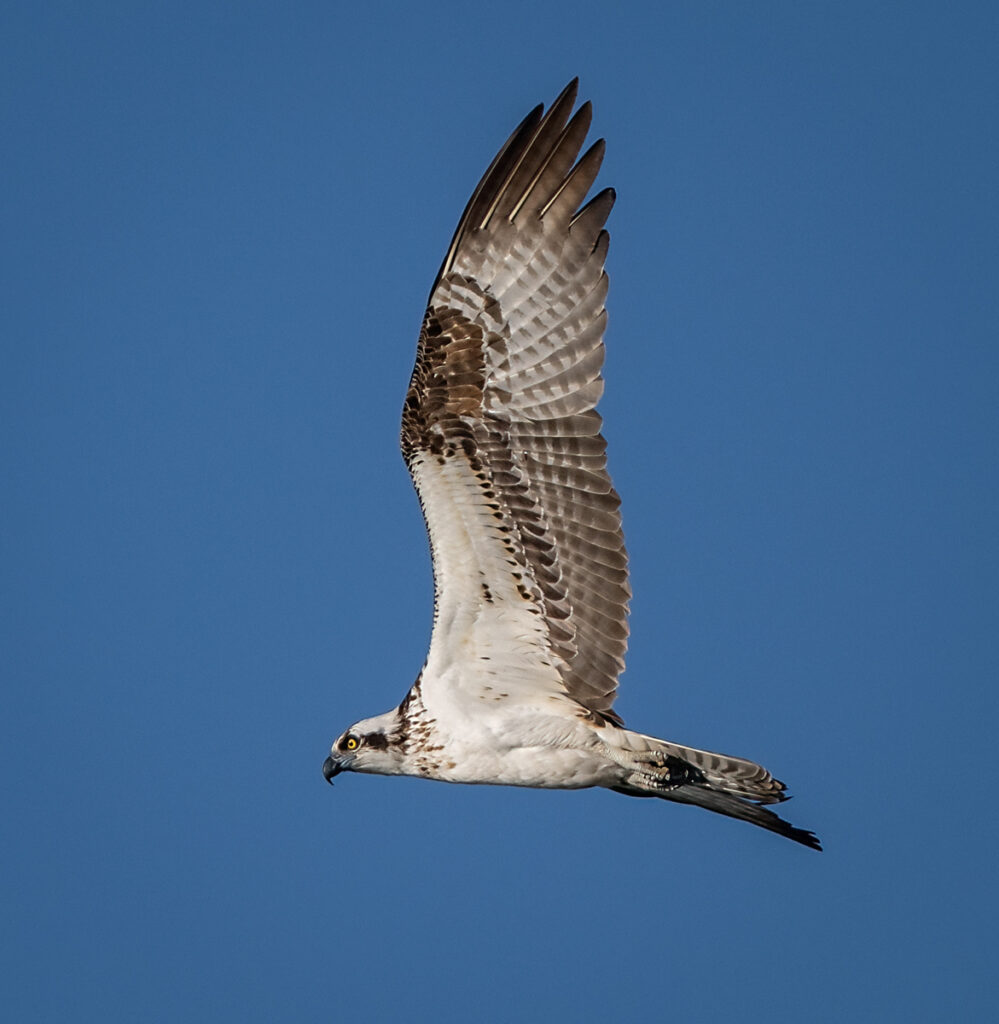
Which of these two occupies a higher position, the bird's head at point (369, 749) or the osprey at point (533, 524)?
the osprey at point (533, 524)

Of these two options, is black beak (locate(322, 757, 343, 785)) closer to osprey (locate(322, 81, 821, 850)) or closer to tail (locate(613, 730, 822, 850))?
osprey (locate(322, 81, 821, 850))

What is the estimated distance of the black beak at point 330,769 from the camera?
9648 millimetres

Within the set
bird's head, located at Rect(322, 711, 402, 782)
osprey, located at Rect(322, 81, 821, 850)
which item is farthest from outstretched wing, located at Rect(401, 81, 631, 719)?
bird's head, located at Rect(322, 711, 402, 782)

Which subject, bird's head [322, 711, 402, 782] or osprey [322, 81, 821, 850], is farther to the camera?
bird's head [322, 711, 402, 782]

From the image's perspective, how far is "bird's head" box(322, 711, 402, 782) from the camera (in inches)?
372

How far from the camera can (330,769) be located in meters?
9.67

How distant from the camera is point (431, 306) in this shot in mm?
9289

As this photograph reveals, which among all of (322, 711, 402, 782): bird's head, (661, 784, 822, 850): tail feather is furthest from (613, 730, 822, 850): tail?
(322, 711, 402, 782): bird's head

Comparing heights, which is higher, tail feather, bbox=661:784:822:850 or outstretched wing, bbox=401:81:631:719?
outstretched wing, bbox=401:81:631:719

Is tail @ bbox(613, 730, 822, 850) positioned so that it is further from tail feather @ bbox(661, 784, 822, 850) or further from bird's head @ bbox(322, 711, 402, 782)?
bird's head @ bbox(322, 711, 402, 782)

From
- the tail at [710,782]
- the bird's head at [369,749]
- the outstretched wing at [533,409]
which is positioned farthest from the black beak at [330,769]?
the tail at [710,782]

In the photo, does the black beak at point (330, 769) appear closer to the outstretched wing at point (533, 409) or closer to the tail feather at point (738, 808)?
the outstretched wing at point (533, 409)

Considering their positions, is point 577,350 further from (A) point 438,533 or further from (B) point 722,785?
(B) point 722,785

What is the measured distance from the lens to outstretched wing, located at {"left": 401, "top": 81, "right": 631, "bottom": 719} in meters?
9.23
